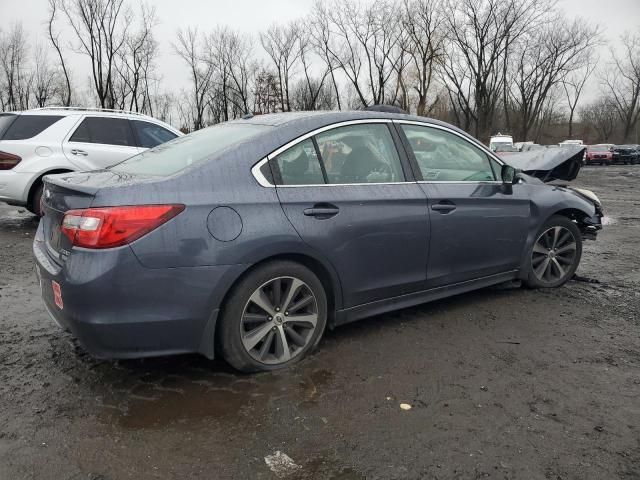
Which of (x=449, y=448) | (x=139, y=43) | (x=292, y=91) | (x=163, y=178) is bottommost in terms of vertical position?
(x=449, y=448)

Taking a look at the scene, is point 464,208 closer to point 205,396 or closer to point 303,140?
point 303,140

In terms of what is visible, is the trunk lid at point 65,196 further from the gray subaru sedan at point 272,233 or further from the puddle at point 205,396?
the puddle at point 205,396

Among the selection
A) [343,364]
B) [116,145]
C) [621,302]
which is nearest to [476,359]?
[343,364]

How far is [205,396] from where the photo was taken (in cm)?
292

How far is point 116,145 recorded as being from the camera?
27.7ft

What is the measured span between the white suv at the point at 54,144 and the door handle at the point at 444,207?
6.06m

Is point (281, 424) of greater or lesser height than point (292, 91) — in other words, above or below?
below

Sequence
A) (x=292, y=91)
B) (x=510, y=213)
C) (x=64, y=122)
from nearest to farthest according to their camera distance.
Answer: (x=510, y=213)
(x=64, y=122)
(x=292, y=91)

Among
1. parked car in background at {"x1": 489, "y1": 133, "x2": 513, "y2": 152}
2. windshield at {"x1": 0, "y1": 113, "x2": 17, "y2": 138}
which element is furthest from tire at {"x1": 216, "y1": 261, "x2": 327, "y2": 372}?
parked car in background at {"x1": 489, "y1": 133, "x2": 513, "y2": 152}

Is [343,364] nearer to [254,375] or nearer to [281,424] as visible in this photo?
[254,375]

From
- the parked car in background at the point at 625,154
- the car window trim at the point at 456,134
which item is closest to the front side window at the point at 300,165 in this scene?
the car window trim at the point at 456,134

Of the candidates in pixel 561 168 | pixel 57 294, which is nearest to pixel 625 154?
pixel 561 168

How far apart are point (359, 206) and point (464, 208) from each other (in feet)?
3.32

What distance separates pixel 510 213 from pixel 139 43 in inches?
1712
